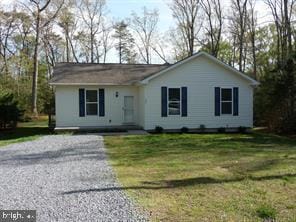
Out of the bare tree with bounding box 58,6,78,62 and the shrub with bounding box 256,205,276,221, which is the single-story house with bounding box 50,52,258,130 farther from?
the bare tree with bounding box 58,6,78,62

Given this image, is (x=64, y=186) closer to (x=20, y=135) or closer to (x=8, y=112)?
(x=20, y=135)

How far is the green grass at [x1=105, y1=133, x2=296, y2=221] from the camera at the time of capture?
18.2 feet

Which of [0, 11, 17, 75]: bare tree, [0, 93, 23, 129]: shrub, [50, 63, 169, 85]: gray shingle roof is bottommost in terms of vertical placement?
[0, 93, 23, 129]: shrub

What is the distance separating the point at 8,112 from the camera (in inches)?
894

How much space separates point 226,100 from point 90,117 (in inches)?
288

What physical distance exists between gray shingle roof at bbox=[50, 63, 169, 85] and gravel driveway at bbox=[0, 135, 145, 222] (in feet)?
26.1

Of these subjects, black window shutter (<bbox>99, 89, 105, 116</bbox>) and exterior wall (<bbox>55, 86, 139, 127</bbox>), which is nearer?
exterior wall (<bbox>55, 86, 139, 127</bbox>)

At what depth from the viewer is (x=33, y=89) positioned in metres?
33.7

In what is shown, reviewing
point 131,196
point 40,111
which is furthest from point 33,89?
point 131,196

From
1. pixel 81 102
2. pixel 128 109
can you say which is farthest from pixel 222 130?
pixel 81 102

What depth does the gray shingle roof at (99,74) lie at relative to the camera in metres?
20.0

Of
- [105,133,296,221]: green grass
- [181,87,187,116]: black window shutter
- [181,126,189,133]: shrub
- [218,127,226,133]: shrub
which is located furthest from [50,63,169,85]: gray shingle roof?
[105,133,296,221]: green grass

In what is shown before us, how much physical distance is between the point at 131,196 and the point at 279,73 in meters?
16.2

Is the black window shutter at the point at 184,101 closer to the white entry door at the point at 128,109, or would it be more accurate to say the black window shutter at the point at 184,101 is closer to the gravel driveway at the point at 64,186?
the white entry door at the point at 128,109
